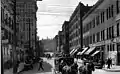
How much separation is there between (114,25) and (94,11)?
17.3 meters

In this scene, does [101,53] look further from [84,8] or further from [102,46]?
[84,8]

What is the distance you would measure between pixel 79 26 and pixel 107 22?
4031cm

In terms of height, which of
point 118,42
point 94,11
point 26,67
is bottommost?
point 26,67

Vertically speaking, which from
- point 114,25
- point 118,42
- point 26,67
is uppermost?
point 114,25

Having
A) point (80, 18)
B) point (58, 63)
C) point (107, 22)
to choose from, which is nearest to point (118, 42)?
point (107, 22)

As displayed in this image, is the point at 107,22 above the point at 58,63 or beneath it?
above

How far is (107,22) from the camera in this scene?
48062 millimetres

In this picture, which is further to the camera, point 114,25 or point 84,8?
point 84,8

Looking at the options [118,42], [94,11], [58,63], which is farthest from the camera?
[94,11]

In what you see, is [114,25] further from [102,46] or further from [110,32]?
[102,46]

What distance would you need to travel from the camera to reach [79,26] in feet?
290

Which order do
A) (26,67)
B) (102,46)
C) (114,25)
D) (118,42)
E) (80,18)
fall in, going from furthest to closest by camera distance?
(80,18) → (102,46) → (114,25) → (118,42) → (26,67)

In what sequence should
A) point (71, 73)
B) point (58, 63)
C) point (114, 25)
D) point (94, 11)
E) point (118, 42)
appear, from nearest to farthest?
point (71, 73) < point (58, 63) < point (118, 42) < point (114, 25) < point (94, 11)

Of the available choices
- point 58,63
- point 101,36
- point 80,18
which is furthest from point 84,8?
point 58,63
